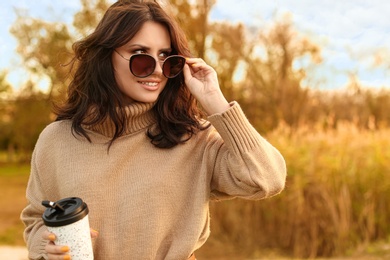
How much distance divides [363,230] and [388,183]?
656 millimetres

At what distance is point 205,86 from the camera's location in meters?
2.07

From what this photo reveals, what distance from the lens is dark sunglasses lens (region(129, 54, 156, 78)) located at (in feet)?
6.48

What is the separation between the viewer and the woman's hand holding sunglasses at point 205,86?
2023 mm

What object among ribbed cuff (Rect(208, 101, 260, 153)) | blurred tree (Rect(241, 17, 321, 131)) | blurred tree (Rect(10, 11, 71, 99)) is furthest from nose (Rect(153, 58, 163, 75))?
blurred tree (Rect(10, 11, 71, 99))

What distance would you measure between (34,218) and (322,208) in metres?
4.72

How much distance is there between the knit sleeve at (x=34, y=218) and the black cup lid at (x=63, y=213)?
1.49 feet

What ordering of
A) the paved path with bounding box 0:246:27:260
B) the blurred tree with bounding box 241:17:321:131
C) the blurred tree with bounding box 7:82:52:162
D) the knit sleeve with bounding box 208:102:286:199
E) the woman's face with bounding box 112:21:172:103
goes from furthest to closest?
the blurred tree with bounding box 7:82:52:162
the blurred tree with bounding box 241:17:321:131
the paved path with bounding box 0:246:27:260
the woman's face with bounding box 112:21:172:103
the knit sleeve with bounding box 208:102:286:199

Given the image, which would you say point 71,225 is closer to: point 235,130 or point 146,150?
point 146,150

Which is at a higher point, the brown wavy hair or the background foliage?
the brown wavy hair

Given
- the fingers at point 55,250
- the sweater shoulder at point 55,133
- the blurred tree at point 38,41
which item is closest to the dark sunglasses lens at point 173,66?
the sweater shoulder at point 55,133

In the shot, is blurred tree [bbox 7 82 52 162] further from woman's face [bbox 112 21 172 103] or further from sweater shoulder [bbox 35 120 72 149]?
woman's face [bbox 112 21 172 103]

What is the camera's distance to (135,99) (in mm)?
2070

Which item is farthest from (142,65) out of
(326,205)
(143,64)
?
(326,205)

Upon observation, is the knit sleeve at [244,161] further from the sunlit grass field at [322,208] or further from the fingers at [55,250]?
the sunlit grass field at [322,208]
